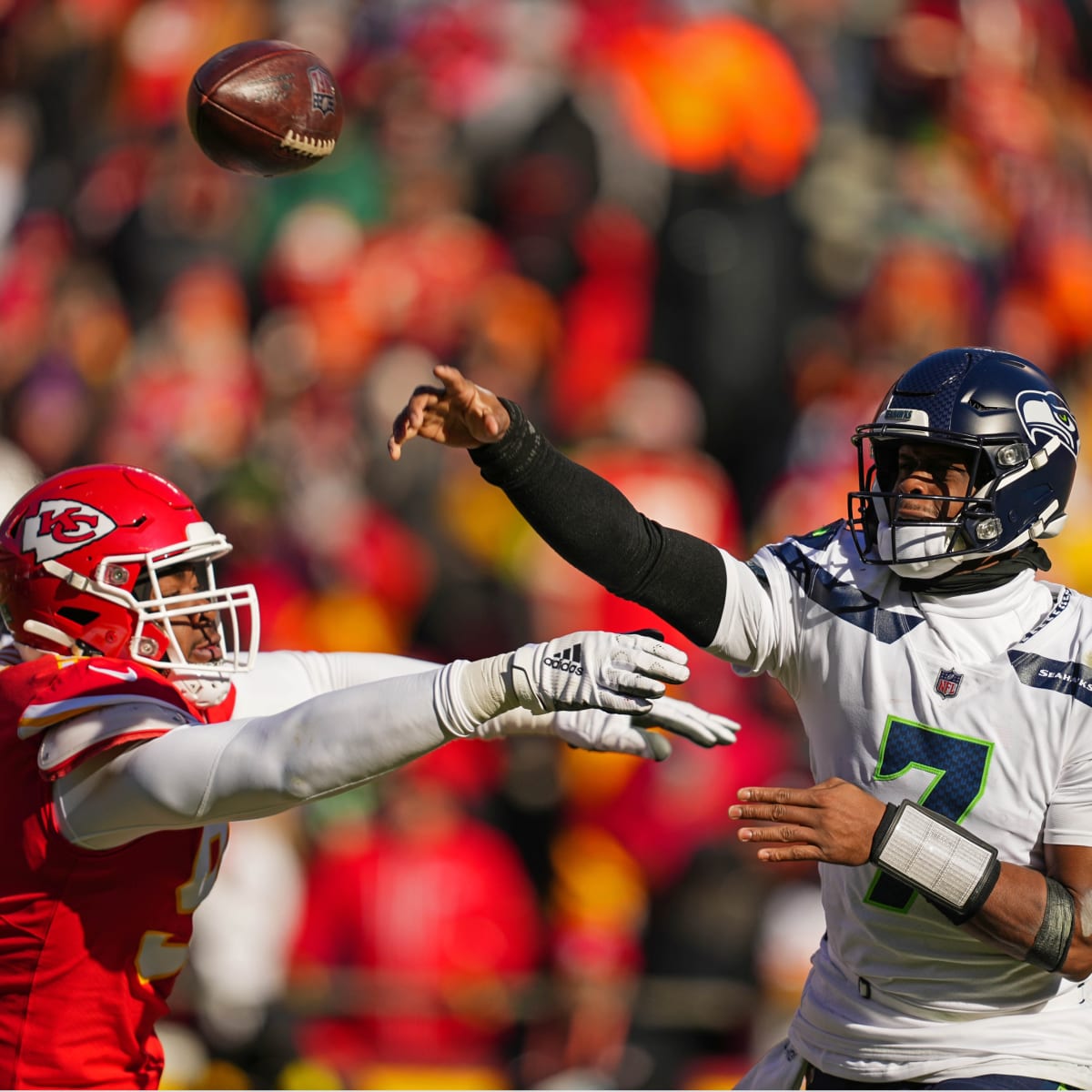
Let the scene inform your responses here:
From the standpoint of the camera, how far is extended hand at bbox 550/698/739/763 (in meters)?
3.26

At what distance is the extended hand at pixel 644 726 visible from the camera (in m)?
3.26

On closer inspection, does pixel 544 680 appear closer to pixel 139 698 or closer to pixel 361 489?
pixel 139 698

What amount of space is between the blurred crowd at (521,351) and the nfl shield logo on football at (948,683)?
2.56m

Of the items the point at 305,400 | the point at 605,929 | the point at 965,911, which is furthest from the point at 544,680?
the point at 305,400

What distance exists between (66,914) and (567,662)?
1060 millimetres

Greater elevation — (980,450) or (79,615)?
(980,450)

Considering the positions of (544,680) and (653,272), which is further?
(653,272)

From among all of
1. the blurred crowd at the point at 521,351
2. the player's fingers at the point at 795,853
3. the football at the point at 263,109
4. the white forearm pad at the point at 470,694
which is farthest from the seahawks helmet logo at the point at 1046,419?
the blurred crowd at the point at 521,351

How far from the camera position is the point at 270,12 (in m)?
8.16

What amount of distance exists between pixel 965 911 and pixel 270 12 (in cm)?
680

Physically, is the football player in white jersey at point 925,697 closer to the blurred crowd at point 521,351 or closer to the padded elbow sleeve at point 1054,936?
the padded elbow sleeve at point 1054,936

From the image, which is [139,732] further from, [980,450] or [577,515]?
[980,450]

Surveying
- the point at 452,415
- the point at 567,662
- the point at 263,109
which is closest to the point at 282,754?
the point at 567,662

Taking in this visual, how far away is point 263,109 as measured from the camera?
151 inches
